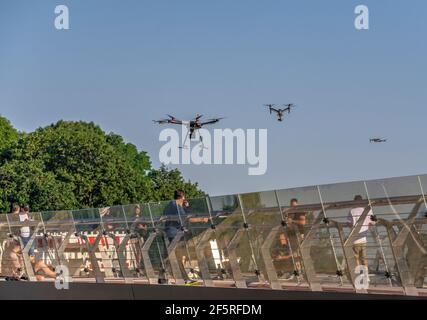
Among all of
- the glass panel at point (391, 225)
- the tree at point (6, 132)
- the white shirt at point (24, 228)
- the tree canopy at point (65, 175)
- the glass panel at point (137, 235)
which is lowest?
the glass panel at point (391, 225)

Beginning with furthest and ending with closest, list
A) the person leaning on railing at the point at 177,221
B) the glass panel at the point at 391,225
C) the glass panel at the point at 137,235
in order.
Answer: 1. the glass panel at the point at 137,235
2. the person leaning on railing at the point at 177,221
3. the glass panel at the point at 391,225

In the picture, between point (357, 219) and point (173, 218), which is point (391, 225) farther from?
point (173, 218)

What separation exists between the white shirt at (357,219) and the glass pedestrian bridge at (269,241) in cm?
1

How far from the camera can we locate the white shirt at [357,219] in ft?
51.7

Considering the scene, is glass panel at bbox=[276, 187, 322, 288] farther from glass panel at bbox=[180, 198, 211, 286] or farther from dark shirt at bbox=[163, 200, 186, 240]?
dark shirt at bbox=[163, 200, 186, 240]

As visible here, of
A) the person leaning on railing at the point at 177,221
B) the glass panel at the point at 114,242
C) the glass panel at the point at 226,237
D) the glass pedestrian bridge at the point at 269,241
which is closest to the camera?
the glass pedestrian bridge at the point at 269,241

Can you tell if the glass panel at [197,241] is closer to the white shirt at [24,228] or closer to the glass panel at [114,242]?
the glass panel at [114,242]

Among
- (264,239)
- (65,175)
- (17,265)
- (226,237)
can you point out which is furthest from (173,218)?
(65,175)

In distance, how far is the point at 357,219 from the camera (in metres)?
15.9

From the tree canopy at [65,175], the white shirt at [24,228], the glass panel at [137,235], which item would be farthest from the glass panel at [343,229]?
the tree canopy at [65,175]

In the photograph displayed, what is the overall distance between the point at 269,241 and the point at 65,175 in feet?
271
